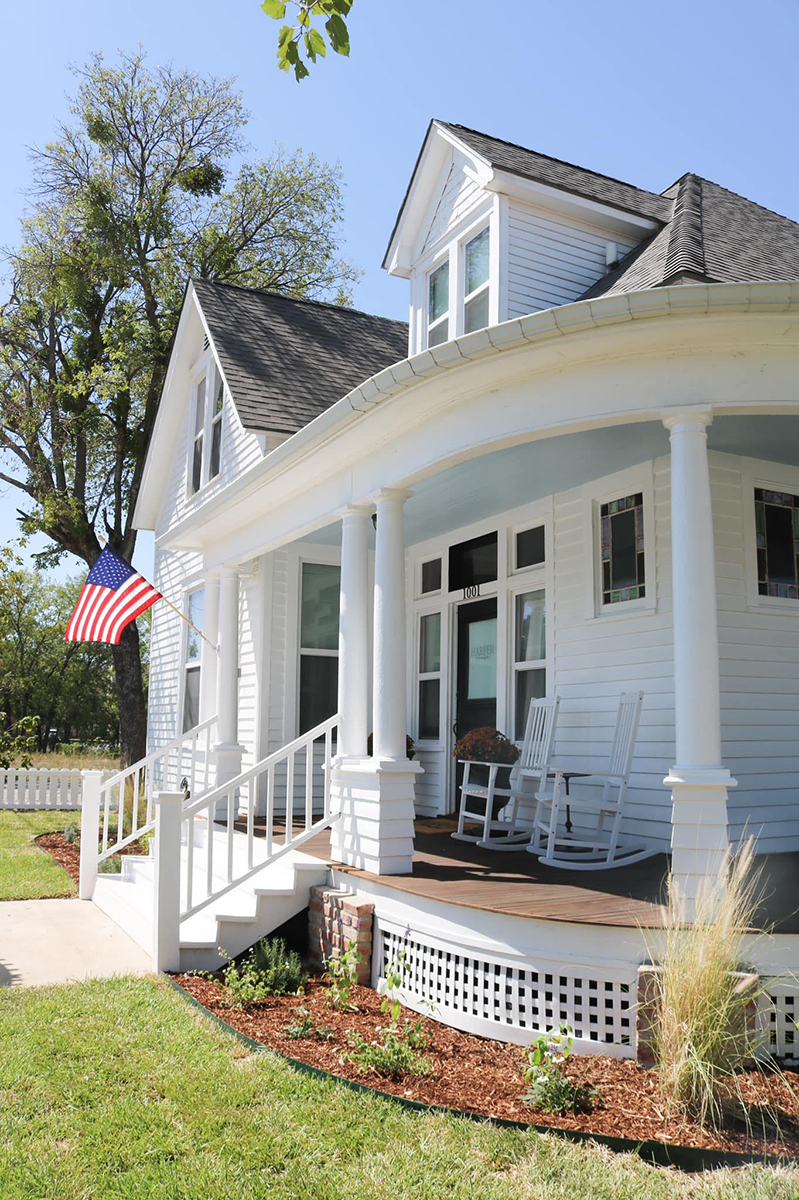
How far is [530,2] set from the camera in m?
6.66

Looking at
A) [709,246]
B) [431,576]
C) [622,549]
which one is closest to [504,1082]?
[622,549]

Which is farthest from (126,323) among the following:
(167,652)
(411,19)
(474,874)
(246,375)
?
(474,874)

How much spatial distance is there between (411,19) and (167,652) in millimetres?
10130

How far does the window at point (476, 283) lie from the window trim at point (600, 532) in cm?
226

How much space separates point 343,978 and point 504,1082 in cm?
141

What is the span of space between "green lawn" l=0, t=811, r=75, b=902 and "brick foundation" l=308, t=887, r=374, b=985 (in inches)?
132

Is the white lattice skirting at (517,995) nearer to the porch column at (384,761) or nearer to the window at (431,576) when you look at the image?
the porch column at (384,761)

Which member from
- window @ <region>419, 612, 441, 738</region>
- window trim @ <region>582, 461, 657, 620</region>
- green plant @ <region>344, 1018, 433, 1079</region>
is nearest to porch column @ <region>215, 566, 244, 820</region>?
window @ <region>419, 612, 441, 738</region>

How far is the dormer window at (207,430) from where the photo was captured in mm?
12289

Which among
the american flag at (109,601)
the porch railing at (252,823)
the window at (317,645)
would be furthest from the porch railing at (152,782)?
the american flag at (109,601)

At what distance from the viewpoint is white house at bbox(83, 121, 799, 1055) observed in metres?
4.84

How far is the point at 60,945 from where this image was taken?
22.0 ft

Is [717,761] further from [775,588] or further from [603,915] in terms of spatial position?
[775,588]

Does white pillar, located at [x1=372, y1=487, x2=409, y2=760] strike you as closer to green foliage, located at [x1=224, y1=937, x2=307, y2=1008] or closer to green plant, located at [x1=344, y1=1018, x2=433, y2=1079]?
green foliage, located at [x1=224, y1=937, x2=307, y2=1008]
